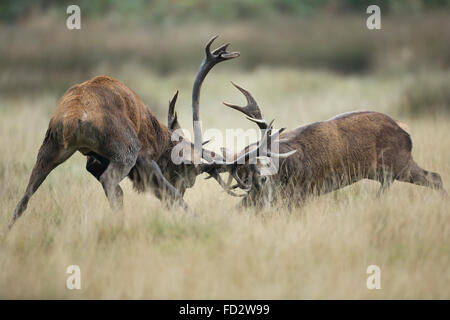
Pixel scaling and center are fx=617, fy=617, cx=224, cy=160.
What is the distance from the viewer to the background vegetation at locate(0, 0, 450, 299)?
440cm

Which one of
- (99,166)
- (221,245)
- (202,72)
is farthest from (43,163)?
(202,72)

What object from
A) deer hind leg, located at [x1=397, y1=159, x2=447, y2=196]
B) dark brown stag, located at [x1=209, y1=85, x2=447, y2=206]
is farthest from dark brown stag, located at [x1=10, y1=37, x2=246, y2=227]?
deer hind leg, located at [x1=397, y1=159, x2=447, y2=196]

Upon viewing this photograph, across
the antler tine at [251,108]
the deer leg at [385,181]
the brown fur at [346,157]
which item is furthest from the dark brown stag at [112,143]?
the deer leg at [385,181]

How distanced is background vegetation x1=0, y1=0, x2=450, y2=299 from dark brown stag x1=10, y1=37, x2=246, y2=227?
0.28 m

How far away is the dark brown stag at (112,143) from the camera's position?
5125 mm

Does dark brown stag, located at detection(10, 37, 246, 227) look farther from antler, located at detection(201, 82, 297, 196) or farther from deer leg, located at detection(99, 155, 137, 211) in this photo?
antler, located at detection(201, 82, 297, 196)

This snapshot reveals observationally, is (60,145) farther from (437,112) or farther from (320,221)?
(437,112)

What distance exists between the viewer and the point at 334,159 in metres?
6.46

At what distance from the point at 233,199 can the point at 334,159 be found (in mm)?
1158

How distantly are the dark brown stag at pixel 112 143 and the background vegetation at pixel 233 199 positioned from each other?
28cm

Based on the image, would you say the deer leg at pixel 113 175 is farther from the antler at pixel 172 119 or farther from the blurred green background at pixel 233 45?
the blurred green background at pixel 233 45

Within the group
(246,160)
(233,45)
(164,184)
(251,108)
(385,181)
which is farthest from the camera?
(233,45)

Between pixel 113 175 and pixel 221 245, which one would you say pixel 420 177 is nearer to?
pixel 221 245

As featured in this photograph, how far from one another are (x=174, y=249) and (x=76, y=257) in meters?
0.76
